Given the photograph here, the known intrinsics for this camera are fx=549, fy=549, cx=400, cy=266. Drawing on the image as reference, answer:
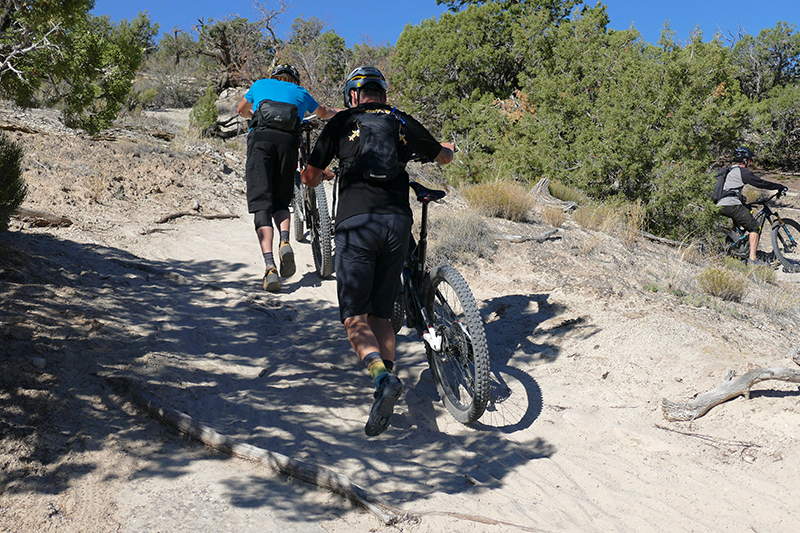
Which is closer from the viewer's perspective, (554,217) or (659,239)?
(554,217)

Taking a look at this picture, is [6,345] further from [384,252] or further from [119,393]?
[384,252]

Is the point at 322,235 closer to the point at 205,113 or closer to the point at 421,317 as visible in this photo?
the point at 421,317

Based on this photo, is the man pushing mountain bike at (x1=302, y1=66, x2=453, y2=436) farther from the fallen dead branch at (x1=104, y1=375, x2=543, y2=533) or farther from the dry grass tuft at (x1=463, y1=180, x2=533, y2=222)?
the dry grass tuft at (x1=463, y1=180, x2=533, y2=222)

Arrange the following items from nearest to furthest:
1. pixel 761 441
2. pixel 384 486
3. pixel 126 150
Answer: pixel 384 486
pixel 761 441
pixel 126 150

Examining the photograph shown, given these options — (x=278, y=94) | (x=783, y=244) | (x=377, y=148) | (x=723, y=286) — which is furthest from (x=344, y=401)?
(x=783, y=244)

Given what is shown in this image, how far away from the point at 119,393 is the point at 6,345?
0.71 metres

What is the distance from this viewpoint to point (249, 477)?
2523 millimetres

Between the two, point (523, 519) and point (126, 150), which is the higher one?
point (126, 150)

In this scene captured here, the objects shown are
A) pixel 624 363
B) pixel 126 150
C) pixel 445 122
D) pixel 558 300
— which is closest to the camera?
pixel 624 363

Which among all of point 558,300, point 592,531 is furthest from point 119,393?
point 558,300

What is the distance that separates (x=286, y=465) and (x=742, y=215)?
30.2ft

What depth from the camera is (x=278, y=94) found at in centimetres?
465

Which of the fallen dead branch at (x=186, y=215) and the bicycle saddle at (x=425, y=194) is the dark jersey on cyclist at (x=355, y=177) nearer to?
the bicycle saddle at (x=425, y=194)

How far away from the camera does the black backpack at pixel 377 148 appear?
9.86ft
